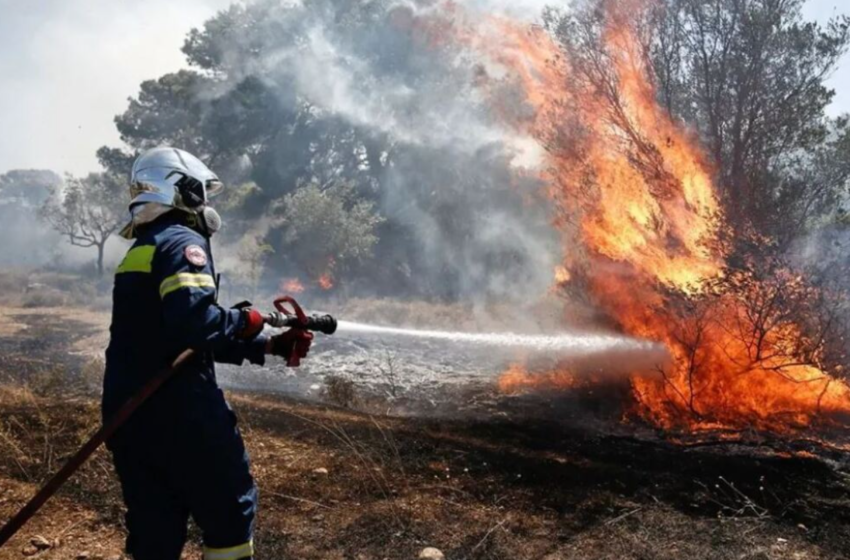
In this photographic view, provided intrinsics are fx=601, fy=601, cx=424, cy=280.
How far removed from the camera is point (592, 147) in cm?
1057

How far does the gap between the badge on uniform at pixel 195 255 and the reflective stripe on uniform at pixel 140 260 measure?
0.68ft

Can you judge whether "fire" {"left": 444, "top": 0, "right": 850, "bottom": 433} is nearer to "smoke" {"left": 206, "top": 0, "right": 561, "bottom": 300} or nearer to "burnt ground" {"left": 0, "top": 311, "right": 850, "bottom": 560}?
"burnt ground" {"left": 0, "top": 311, "right": 850, "bottom": 560}

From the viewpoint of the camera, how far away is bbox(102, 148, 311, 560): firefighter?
2.87m

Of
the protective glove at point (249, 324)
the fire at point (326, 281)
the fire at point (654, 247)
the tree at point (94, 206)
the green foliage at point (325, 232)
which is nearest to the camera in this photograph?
the protective glove at point (249, 324)

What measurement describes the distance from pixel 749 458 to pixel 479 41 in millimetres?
9813

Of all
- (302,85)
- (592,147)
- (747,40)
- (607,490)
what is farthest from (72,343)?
(302,85)

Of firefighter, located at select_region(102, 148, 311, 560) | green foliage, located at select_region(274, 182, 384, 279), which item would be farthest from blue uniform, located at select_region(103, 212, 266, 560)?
green foliage, located at select_region(274, 182, 384, 279)

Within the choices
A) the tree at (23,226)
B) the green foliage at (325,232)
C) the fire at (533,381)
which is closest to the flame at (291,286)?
the green foliage at (325,232)

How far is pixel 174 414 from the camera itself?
9.48 feet

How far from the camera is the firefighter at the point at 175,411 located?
2.87m

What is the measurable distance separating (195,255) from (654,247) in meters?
8.13

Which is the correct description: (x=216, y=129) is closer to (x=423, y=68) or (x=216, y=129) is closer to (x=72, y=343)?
(x=423, y=68)

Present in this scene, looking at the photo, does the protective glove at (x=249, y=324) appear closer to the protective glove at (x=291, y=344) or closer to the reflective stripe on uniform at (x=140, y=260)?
the protective glove at (x=291, y=344)

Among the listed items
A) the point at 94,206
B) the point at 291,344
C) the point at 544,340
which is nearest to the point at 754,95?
the point at 544,340
